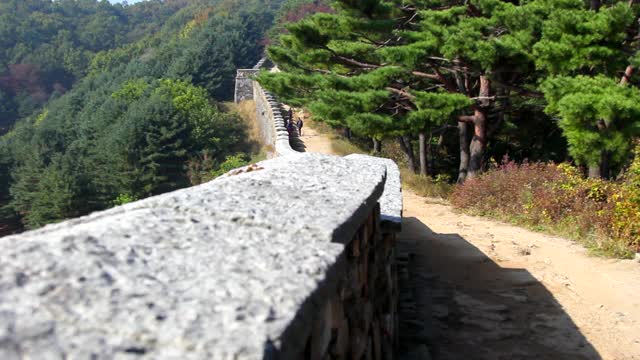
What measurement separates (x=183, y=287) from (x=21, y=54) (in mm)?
87622

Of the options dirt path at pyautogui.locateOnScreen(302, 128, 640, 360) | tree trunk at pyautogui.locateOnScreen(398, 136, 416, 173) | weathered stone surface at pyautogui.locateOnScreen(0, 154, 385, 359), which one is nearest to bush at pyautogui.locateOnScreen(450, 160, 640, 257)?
dirt path at pyautogui.locateOnScreen(302, 128, 640, 360)

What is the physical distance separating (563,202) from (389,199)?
5.86 meters

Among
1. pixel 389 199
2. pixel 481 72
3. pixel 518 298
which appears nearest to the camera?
pixel 389 199

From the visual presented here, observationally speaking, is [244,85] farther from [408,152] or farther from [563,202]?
[563,202]

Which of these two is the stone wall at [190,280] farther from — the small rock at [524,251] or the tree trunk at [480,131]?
the tree trunk at [480,131]

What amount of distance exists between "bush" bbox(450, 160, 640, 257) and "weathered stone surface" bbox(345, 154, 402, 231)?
3.73 meters

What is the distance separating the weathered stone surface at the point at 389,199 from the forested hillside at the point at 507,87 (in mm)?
4079

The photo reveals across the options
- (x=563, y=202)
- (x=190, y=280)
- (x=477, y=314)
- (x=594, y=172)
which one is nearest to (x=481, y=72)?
(x=594, y=172)

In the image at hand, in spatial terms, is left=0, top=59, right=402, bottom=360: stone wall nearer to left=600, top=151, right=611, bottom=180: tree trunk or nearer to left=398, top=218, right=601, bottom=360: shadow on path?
left=398, top=218, right=601, bottom=360: shadow on path

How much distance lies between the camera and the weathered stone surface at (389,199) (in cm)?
386

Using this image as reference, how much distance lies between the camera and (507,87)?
1289cm

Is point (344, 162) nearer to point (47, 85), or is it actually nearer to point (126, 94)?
point (126, 94)

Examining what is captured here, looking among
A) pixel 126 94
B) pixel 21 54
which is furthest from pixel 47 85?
pixel 126 94

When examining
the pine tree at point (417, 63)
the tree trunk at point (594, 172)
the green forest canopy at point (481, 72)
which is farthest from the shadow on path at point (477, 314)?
the pine tree at point (417, 63)
